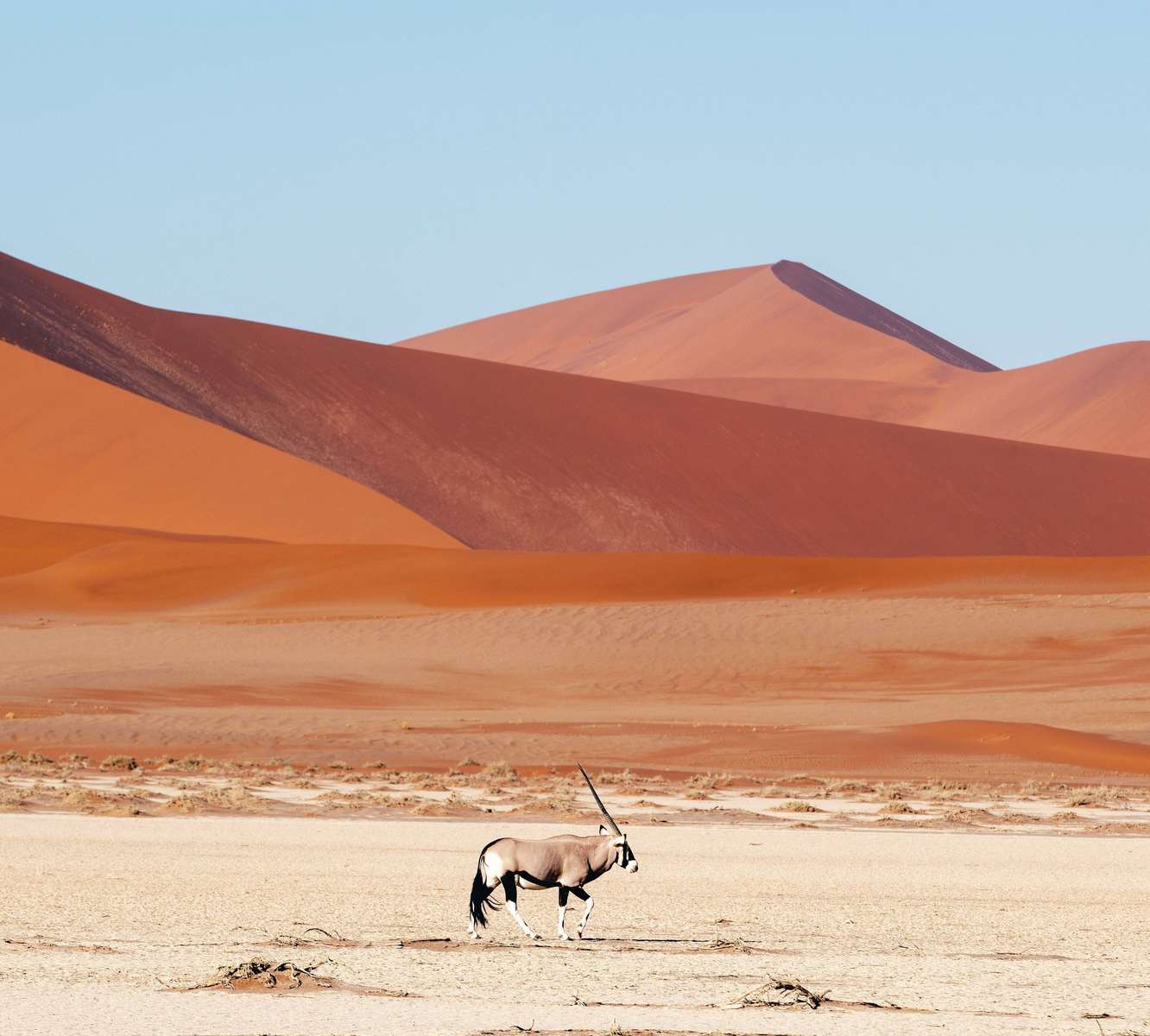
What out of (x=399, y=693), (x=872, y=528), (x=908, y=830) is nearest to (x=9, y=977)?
(x=908, y=830)

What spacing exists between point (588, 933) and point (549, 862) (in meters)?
1.37

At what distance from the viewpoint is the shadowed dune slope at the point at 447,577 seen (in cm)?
3991

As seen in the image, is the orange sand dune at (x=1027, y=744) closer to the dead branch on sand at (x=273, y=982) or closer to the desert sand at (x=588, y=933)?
the desert sand at (x=588, y=933)

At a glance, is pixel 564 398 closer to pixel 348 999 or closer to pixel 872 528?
pixel 872 528

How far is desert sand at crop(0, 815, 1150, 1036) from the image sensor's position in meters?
7.52

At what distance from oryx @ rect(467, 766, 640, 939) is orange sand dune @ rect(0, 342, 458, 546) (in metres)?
40.1

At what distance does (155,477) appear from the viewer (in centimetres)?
5247

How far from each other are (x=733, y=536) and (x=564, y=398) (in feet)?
38.6

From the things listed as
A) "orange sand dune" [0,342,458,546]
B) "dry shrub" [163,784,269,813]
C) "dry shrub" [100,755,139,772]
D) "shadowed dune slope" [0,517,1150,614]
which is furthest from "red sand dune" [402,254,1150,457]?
"dry shrub" [163,784,269,813]

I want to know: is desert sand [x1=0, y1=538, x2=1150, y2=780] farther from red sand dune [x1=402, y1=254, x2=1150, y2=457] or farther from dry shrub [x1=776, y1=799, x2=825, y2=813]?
red sand dune [x1=402, y1=254, x2=1150, y2=457]

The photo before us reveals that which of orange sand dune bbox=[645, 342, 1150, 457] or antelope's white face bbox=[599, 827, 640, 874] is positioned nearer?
antelope's white face bbox=[599, 827, 640, 874]

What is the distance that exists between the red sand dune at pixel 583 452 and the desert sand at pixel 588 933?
41.1 m

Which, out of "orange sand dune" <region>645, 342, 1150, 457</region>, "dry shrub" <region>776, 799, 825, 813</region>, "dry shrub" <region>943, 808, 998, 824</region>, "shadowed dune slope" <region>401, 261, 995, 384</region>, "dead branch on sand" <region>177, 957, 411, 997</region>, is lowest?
"dead branch on sand" <region>177, 957, 411, 997</region>

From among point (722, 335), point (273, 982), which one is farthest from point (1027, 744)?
point (722, 335)
